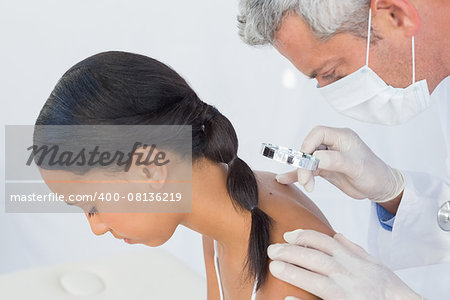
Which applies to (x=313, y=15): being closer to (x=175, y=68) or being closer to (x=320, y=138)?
(x=320, y=138)

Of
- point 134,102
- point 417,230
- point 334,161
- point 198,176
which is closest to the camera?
point 134,102

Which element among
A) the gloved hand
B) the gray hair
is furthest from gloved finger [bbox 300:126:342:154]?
the gray hair

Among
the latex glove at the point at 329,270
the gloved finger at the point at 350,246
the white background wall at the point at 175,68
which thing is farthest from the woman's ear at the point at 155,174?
the white background wall at the point at 175,68

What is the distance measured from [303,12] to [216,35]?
3.04 ft

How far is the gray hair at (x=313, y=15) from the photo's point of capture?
1.20 metres

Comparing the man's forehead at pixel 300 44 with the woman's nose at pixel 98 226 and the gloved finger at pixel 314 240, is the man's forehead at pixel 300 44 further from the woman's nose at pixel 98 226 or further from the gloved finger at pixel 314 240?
the woman's nose at pixel 98 226

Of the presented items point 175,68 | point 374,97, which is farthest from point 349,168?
point 175,68

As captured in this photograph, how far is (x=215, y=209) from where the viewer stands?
1222 mm

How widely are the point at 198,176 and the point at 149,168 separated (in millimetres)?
102

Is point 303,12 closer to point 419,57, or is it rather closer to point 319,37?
point 319,37

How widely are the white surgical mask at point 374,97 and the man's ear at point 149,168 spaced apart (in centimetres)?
45

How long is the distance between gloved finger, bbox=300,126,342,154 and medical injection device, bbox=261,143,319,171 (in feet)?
0.37

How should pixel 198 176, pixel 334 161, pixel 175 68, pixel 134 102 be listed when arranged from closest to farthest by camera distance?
1. pixel 134 102
2. pixel 198 176
3. pixel 334 161
4. pixel 175 68

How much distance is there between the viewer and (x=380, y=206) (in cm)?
152
